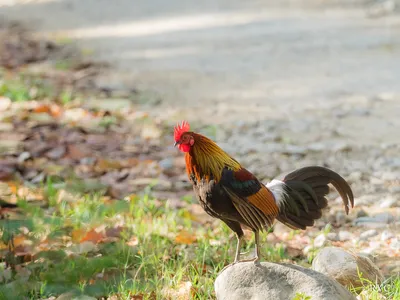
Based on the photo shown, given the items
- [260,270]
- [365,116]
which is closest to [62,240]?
[260,270]

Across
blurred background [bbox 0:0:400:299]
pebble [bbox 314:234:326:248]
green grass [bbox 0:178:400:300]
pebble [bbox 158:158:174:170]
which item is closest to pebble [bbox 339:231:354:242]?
blurred background [bbox 0:0:400:299]

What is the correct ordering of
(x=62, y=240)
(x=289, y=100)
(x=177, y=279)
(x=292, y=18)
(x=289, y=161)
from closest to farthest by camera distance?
1. (x=177, y=279)
2. (x=62, y=240)
3. (x=289, y=161)
4. (x=289, y=100)
5. (x=292, y=18)

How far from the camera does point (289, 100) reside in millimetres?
7832

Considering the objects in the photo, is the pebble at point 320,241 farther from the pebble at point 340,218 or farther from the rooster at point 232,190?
the rooster at point 232,190

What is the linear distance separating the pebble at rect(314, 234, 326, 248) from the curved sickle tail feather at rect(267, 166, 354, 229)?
0.89m

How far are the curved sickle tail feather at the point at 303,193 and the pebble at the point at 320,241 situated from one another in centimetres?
89

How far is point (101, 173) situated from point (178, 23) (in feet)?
22.7

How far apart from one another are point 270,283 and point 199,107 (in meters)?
4.34

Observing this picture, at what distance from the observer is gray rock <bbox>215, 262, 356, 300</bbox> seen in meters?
3.39

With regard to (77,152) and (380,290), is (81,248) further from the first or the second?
(77,152)

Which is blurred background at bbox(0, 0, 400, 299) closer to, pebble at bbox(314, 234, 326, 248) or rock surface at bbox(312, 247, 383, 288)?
pebble at bbox(314, 234, 326, 248)

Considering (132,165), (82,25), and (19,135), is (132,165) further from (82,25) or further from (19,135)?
(82,25)

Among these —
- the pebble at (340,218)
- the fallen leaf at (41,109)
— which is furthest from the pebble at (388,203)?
the fallen leaf at (41,109)

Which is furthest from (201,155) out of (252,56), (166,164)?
(252,56)
